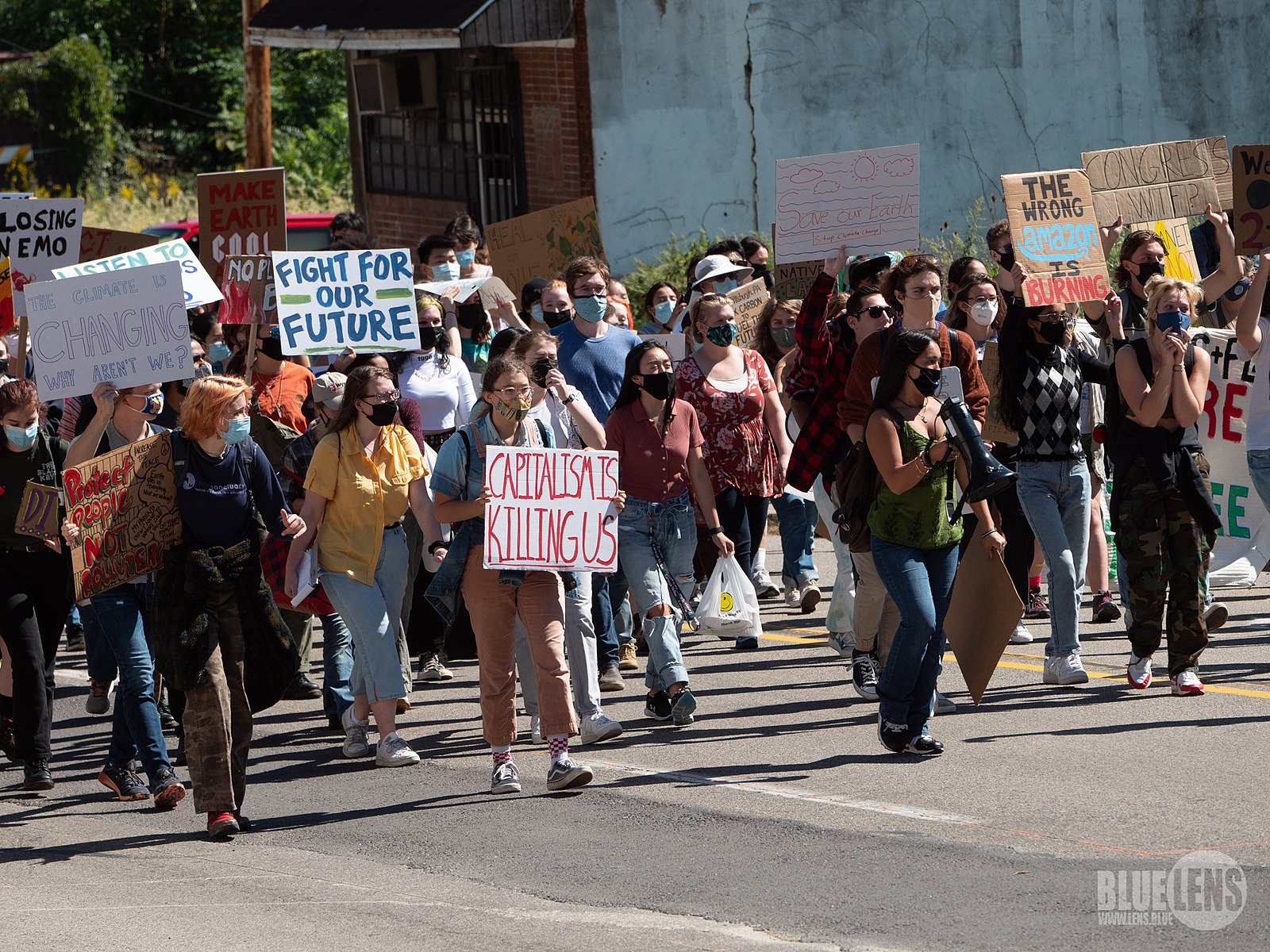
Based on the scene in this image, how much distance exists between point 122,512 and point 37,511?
0.71 metres

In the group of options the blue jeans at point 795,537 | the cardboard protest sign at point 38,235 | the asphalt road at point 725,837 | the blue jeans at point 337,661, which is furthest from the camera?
the blue jeans at point 795,537

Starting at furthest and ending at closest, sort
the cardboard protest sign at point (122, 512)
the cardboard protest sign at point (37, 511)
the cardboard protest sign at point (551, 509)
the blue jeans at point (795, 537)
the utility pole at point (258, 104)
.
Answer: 1. the utility pole at point (258, 104)
2. the blue jeans at point (795, 537)
3. the cardboard protest sign at point (37, 511)
4. the cardboard protest sign at point (551, 509)
5. the cardboard protest sign at point (122, 512)

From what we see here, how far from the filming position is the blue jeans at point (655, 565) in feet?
28.8

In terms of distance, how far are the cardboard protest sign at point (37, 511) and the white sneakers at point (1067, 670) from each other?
4708 mm

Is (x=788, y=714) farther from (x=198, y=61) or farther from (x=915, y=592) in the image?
(x=198, y=61)

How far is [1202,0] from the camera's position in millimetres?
18938

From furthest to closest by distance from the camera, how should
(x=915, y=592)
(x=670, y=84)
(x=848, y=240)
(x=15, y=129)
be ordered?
(x=15, y=129), (x=670, y=84), (x=848, y=240), (x=915, y=592)

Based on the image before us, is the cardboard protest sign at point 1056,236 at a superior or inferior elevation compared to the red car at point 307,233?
inferior

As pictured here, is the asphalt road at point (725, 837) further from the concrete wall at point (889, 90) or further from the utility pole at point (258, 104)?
the utility pole at point (258, 104)

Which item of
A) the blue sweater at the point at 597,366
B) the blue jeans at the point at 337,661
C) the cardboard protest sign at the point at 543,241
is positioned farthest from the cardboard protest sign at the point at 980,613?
the cardboard protest sign at the point at 543,241

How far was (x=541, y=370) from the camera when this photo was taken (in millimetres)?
8719

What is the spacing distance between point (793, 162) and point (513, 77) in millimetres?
12180

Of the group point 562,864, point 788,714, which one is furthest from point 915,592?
point 562,864

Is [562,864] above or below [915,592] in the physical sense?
below
